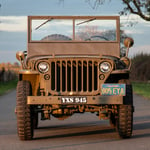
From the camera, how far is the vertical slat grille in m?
11.0

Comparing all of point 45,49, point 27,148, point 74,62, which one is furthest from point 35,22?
point 27,148

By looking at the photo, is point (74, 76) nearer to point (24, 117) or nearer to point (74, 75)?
point (74, 75)

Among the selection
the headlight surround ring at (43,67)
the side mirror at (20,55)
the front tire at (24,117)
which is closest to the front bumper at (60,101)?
the front tire at (24,117)

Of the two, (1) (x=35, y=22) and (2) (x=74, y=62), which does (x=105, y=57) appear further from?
(1) (x=35, y=22)

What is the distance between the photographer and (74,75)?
11062 millimetres

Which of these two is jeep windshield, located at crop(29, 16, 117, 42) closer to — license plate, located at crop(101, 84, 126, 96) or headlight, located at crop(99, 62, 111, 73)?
headlight, located at crop(99, 62, 111, 73)

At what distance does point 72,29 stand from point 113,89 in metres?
2.47

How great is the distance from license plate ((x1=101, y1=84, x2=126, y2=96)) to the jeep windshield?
2.17m

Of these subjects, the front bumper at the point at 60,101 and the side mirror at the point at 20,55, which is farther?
the side mirror at the point at 20,55

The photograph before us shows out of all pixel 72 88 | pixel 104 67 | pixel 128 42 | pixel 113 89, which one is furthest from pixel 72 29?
pixel 113 89

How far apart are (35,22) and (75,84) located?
97.5 inches

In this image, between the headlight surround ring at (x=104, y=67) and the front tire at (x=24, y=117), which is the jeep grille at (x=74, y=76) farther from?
the front tire at (x=24, y=117)

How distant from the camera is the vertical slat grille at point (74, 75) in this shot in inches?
432

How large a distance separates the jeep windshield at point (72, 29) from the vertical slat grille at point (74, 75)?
1793 millimetres
